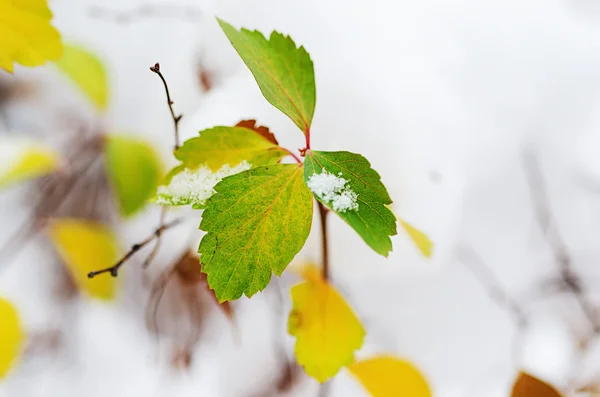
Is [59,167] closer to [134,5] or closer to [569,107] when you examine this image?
[134,5]

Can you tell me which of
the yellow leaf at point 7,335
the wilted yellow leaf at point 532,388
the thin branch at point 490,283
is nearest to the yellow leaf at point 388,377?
the wilted yellow leaf at point 532,388

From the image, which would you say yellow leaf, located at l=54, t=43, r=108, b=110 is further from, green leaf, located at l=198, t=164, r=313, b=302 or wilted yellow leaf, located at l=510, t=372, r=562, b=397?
wilted yellow leaf, located at l=510, t=372, r=562, b=397

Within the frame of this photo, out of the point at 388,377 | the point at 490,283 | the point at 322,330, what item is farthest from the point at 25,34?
the point at 490,283

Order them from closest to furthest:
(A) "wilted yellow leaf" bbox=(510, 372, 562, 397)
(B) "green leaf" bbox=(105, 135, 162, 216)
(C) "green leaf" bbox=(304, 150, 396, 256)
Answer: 1. (C) "green leaf" bbox=(304, 150, 396, 256)
2. (A) "wilted yellow leaf" bbox=(510, 372, 562, 397)
3. (B) "green leaf" bbox=(105, 135, 162, 216)

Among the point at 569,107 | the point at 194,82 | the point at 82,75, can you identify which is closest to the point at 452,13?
the point at 569,107

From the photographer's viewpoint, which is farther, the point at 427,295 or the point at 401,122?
the point at 427,295

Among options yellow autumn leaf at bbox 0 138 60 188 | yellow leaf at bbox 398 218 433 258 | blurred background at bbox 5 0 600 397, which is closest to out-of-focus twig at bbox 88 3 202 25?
blurred background at bbox 5 0 600 397
